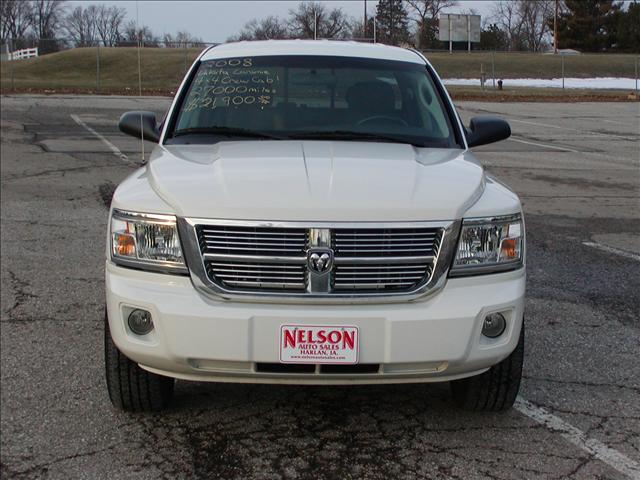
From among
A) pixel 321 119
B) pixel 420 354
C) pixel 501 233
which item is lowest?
pixel 420 354

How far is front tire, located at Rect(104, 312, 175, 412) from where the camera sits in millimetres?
3676

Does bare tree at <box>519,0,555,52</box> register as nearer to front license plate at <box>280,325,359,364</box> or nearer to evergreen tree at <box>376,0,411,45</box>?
evergreen tree at <box>376,0,411,45</box>

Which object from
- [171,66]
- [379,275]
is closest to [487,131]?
[379,275]

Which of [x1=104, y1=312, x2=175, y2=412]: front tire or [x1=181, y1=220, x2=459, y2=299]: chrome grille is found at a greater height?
[x1=181, y1=220, x2=459, y2=299]: chrome grille

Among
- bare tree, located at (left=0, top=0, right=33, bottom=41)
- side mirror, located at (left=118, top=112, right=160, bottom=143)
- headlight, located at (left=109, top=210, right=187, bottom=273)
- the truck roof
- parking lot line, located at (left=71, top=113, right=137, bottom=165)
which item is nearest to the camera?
headlight, located at (left=109, top=210, right=187, bottom=273)

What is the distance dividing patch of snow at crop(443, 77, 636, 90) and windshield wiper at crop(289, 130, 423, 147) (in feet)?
138

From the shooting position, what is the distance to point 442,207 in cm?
334

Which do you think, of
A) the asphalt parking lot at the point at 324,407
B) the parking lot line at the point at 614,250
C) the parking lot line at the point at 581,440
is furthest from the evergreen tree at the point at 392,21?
the parking lot line at the point at 581,440

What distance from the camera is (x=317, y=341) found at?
3.20m

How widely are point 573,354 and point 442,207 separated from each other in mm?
1886

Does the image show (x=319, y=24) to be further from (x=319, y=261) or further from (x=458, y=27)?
(x=319, y=261)

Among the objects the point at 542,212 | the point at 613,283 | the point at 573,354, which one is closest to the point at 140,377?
the point at 573,354

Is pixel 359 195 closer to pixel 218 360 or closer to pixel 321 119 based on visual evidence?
pixel 218 360

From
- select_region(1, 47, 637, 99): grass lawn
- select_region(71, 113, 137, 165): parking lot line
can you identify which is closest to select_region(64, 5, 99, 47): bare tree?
select_region(1, 47, 637, 99): grass lawn
